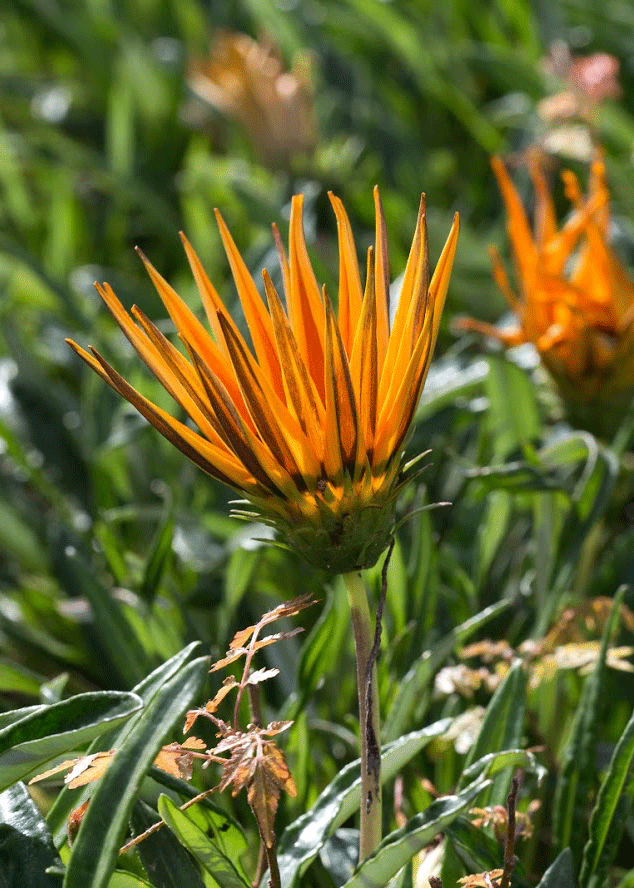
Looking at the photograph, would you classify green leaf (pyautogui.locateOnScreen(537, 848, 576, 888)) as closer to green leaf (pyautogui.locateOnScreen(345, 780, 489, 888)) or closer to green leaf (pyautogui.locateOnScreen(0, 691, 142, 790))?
green leaf (pyautogui.locateOnScreen(345, 780, 489, 888))

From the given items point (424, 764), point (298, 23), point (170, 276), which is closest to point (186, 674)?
point (424, 764)

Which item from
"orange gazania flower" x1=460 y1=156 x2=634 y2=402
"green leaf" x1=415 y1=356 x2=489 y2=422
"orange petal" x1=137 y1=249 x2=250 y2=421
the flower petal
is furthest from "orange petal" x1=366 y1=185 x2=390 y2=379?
"green leaf" x1=415 y1=356 x2=489 y2=422

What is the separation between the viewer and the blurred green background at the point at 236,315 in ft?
4.28

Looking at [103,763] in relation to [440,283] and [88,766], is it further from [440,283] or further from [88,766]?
[440,283]

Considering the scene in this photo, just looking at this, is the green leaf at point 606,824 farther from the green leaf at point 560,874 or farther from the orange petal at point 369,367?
the orange petal at point 369,367

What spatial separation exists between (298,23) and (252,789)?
228cm

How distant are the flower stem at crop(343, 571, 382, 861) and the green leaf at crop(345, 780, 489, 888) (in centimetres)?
2

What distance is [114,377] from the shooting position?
A: 772 mm

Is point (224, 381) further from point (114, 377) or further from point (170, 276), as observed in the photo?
point (170, 276)

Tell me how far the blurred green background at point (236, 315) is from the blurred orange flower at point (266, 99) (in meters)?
0.02

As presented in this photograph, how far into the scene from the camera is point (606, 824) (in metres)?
0.98

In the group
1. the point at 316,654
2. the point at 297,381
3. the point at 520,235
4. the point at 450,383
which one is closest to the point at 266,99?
the point at 450,383

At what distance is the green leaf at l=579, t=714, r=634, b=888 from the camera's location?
0.97 meters

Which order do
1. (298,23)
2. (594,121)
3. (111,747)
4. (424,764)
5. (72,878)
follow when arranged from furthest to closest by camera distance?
1. (298,23)
2. (594,121)
3. (424,764)
4. (111,747)
5. (72,878)
